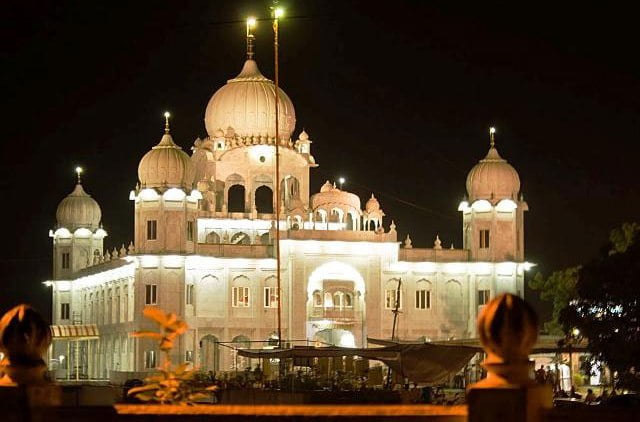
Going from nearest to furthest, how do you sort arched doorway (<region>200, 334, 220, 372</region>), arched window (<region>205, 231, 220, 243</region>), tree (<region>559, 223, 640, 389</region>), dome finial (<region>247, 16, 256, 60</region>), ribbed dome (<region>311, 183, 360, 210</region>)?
1. tree (<region>559, 223, 640, 389</region>)
2. arched doorway (<region>200, 334, 220, 372</region>)
3. ribbed dome (<region>311, 183, 360, 210</region>)
4. arched window (<region>205, 231, 220, 243</region>)
5. dome finial (<region>247, 16, 256, 60</region>)

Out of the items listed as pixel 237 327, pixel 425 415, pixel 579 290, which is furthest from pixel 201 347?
pixel 425 415

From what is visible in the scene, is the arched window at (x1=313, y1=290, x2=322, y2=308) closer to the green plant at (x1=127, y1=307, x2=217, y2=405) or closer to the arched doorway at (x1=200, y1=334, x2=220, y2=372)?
the arched doorway at (x1=200, y1=334, x2=220, y2=372)

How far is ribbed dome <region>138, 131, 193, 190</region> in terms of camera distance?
70.1 metres

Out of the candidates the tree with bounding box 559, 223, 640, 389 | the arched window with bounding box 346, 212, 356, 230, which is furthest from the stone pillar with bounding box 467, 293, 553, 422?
the arched window with bounding box 346, 212, 356, 230

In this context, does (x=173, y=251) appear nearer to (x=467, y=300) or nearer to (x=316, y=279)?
(x=316, y=279)

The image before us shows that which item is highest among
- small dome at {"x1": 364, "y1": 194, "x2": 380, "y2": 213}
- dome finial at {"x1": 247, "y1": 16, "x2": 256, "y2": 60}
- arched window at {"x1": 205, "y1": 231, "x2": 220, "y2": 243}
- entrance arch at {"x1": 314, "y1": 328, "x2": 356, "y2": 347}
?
dome finial at {"x1": 247, "y1": 16, "x2": 256, "y2": 60}

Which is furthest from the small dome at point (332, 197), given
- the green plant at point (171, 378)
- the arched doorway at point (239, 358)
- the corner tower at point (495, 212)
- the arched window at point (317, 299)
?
the green plant at point (171, 378)

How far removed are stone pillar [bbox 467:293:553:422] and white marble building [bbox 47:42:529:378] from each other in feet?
179

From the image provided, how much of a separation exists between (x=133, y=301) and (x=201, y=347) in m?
3.97

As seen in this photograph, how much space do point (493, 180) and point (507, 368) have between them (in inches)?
2538

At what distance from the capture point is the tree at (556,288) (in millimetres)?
66938

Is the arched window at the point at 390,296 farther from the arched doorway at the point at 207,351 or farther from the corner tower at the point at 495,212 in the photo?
the arched doorway at the point at 207,351

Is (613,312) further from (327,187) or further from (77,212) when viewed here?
(77,212)

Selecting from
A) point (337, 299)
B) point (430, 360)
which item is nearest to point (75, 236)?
point (337, 299)
